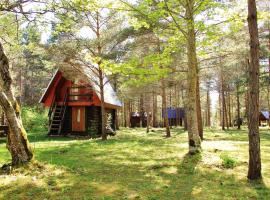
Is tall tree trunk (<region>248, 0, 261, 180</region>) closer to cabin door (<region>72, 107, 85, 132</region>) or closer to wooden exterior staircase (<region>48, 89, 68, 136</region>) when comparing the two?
wooden exterior staircase (<region>48, 89, 68, 136</region>)

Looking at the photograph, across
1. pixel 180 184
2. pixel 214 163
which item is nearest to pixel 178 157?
pixel 214 163

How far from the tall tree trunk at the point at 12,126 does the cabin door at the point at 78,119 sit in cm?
1463

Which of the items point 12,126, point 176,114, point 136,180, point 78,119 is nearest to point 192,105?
point 136,180

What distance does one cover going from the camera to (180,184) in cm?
670

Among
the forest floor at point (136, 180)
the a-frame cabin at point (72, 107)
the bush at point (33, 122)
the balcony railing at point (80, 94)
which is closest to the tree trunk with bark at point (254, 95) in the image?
the forest floor at point (136, 180)

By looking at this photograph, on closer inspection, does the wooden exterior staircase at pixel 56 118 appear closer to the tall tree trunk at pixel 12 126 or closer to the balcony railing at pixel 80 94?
the balcony railing at pixel 80 94

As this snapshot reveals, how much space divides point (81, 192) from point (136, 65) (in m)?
5.91

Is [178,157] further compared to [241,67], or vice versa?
[241,67]

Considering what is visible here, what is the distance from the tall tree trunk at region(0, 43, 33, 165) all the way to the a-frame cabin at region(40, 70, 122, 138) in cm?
1277

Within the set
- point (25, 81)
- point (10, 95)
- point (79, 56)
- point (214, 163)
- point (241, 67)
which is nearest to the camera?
point (10, 95)

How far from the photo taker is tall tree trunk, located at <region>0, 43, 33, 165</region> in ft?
24.6

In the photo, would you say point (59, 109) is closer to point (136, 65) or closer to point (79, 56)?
point (79, 56)

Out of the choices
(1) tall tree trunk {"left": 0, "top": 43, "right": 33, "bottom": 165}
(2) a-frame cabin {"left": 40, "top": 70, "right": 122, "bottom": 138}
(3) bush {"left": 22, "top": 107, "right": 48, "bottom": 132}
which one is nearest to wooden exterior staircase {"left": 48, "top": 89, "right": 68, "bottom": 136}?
(2) a-frame cabin {"left": 40, "top": 70, "right": 122, "bottom": 138}

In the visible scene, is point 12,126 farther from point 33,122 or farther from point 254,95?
point 33,122
